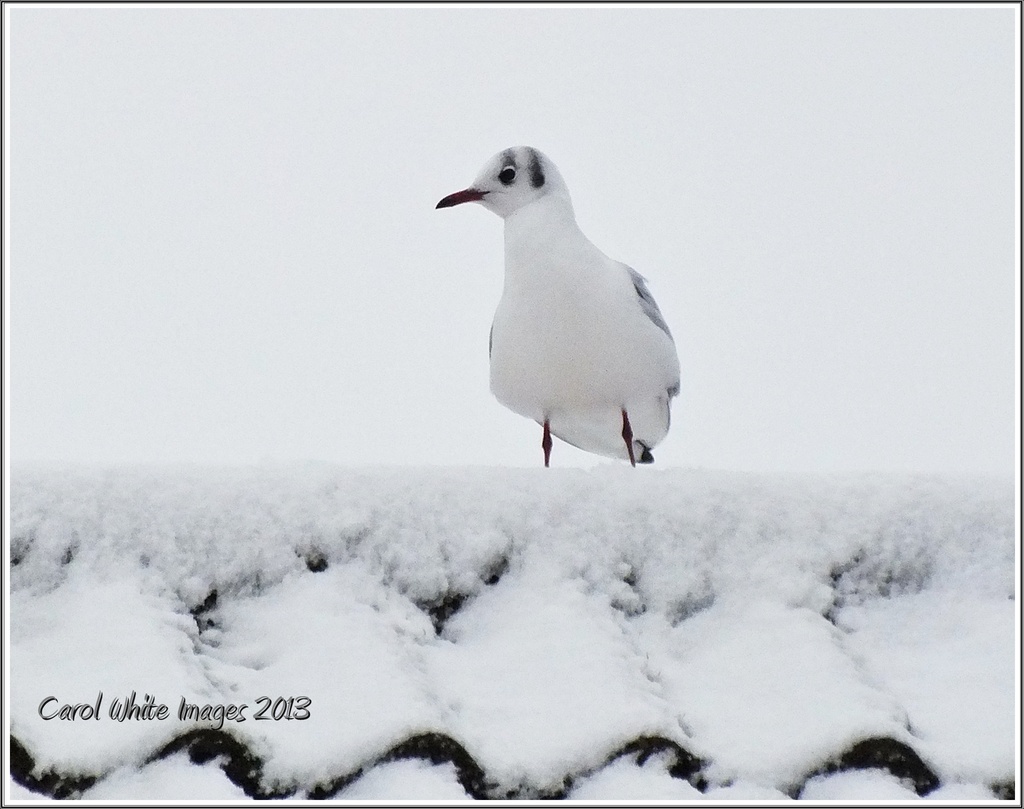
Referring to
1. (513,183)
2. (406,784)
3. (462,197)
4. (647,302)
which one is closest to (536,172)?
(513,183)

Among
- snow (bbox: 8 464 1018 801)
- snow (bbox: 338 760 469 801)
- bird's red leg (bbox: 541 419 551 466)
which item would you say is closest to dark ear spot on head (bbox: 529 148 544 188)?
bird's red leg (bbox: 541 419 551 466)

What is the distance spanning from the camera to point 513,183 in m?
4.80

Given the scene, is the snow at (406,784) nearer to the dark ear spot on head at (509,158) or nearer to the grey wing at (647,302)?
the grey wing at (647,302)

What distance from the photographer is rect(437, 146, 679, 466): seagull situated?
424 cm

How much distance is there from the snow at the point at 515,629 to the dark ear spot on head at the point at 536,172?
2.59 meters

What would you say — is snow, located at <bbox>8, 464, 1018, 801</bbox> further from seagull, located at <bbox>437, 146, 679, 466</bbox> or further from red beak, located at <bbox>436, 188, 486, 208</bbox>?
red beak, located at <bbox>436, 188, 486, 208</bbox>

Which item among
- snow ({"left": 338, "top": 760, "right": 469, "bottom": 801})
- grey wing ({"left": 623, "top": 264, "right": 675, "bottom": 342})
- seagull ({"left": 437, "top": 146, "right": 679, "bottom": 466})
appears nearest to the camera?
snow ({"left": 338, "top": 760, "right": 469, "bottom": 801})

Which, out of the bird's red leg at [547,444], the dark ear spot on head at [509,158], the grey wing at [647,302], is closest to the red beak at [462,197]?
the dark ear spot on head at [509,158]

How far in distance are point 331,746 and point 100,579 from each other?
0.61m

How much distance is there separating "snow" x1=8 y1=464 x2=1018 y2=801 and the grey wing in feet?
7.49

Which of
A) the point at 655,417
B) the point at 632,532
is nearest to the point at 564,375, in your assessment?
the point at 655,417

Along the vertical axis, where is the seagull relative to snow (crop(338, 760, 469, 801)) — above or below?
above

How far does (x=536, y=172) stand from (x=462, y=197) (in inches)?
14.2

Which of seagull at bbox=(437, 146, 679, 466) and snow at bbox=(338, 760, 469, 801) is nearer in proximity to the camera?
snow at bbox=(338, 760, 469, 801)
